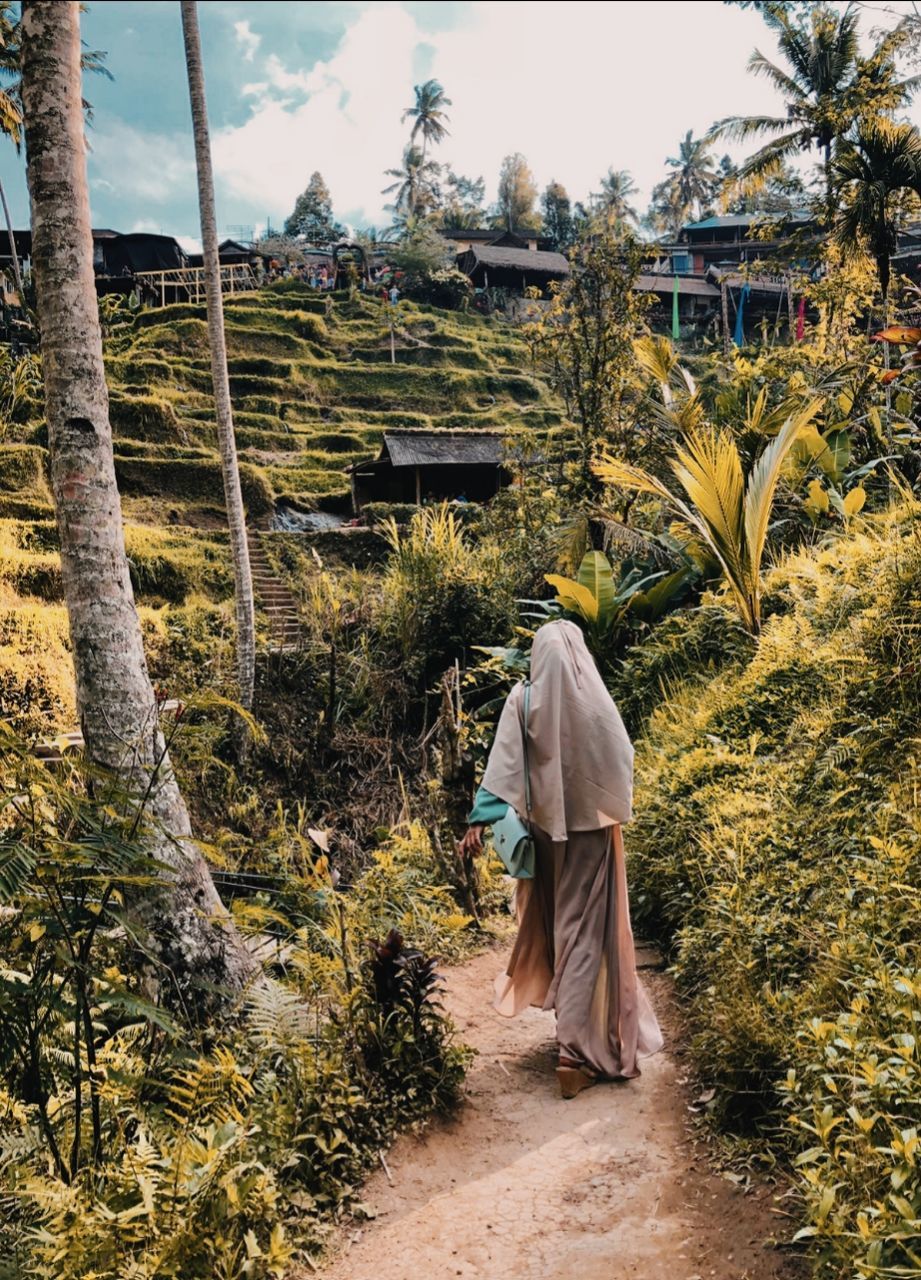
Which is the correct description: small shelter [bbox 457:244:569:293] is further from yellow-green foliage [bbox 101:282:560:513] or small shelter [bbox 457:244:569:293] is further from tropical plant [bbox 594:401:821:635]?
tropical plant [bbox 594:401:821:635]

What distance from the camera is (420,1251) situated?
2529mm

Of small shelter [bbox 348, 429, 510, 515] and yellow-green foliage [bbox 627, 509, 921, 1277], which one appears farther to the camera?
small shelter [bbox 348, 429, 510, 515]

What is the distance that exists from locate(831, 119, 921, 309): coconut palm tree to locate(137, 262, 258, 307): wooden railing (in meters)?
25.2

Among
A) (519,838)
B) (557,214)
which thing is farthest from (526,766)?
(557,214)

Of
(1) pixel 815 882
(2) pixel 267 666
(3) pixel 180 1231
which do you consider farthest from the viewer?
(2) pixel 267 666

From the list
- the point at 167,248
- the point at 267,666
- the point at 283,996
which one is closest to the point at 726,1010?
the point at 283,996

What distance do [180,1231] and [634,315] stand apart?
892cm

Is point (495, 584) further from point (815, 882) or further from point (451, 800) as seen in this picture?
point (815, 882)

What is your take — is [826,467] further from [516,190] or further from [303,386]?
[516,190]

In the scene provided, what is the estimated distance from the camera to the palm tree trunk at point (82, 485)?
4.09 meters

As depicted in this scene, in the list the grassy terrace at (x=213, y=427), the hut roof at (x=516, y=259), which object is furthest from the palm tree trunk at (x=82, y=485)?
the hut roof at (x=516, y=259)

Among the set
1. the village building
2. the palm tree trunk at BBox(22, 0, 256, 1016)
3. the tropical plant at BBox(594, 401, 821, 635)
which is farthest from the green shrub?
the village building

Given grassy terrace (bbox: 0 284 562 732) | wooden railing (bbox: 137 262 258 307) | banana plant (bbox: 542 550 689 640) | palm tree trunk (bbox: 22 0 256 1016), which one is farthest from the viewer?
wooden railing (bbox: 137 262 258 307)

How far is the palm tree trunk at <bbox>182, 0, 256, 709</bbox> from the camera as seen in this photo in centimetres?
A: 948
